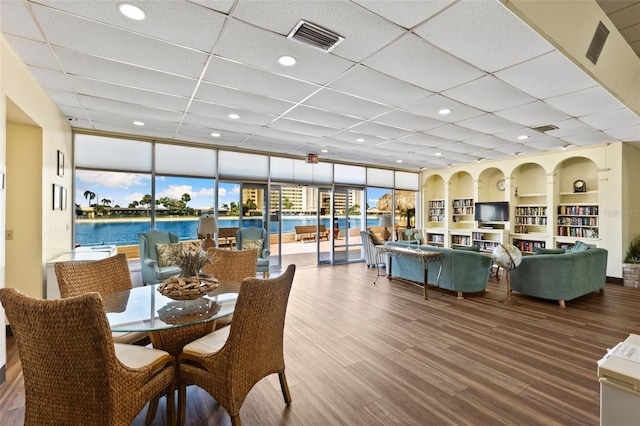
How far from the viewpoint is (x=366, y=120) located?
4645mm

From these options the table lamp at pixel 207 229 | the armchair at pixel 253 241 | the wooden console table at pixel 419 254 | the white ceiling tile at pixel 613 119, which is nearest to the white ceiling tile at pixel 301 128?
the table lamp at pixel 207 229

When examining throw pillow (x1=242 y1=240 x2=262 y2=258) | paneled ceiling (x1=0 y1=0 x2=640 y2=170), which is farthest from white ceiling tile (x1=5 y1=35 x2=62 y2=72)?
throw pillow (x1=242 y1=240 x2=262 y2=258)

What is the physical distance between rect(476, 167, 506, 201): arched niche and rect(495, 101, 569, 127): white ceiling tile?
156 inches

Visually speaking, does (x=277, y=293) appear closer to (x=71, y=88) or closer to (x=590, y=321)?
(x=71, y=88)

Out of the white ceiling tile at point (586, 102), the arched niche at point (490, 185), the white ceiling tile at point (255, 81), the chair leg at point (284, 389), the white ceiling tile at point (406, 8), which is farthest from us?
the arched niche at point (490, 185)

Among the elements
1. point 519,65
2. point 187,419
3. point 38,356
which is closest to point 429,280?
point 519,65

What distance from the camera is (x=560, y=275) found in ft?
14.6

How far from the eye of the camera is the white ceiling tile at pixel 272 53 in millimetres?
2443

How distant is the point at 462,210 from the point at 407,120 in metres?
5.61

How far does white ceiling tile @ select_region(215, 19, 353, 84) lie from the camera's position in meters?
2.44

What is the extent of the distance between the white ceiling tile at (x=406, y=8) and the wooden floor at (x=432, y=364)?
9.36 feet

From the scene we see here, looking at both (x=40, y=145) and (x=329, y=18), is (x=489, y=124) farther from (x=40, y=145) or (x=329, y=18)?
(x=40, y=145)

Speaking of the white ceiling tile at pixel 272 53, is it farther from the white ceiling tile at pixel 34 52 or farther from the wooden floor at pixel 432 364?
the wooden floor at pixel 432 364

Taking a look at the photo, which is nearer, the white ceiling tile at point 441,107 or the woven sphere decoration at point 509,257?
the white ceiling tile at point 441,107
